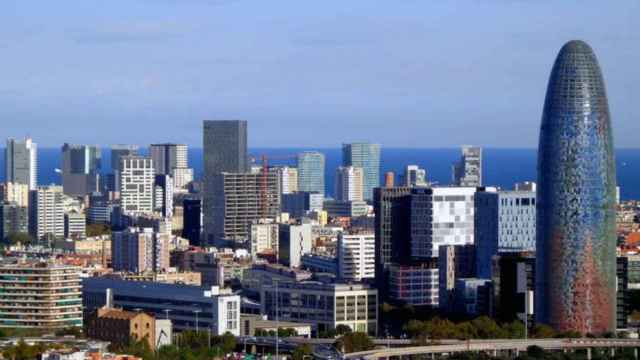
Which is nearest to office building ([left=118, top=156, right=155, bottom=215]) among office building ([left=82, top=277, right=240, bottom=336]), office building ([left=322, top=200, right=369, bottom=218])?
office building ([left=322, top=200, right=369, bottom=218])

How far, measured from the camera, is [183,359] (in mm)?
37156

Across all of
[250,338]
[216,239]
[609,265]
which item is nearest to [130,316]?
[250,338]

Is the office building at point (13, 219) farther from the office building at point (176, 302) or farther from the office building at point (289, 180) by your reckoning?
the office building at point (176, 302)

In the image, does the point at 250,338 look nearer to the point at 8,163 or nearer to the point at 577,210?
the point at 577,210

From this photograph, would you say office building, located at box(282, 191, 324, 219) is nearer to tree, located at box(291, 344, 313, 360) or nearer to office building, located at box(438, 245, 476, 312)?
office building, located at box(438, 245, 476, 312)

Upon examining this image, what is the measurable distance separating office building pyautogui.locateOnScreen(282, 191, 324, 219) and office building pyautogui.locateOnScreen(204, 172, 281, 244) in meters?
10.9

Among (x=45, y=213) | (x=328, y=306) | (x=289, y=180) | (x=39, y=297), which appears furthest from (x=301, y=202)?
(x=39, y=297)

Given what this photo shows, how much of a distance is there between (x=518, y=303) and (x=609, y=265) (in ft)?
9.15

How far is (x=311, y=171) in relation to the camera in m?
98.9

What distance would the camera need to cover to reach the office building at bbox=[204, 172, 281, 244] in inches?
2778

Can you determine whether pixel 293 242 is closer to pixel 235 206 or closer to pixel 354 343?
pixel 235 206

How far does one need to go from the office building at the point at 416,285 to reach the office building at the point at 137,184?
31.3 meters

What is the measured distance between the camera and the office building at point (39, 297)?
44.8m

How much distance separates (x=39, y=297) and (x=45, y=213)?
30517 millimetres
